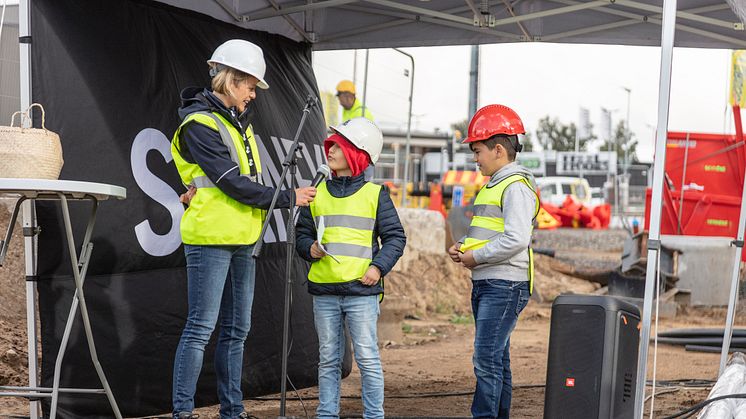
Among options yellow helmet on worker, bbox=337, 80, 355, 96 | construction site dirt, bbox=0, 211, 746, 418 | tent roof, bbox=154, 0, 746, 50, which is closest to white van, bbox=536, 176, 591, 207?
construction site dirt, bbox=0, 211, 746, 418

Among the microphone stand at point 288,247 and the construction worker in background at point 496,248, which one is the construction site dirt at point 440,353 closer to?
the construction worker in background at point 496,248

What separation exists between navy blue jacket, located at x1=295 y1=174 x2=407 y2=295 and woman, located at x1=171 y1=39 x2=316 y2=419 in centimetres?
27

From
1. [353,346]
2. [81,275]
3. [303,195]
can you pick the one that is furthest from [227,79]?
[353,346]

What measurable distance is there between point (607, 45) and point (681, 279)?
763cm

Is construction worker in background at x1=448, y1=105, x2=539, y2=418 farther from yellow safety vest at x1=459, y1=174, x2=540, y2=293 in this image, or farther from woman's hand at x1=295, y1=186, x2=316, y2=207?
woman's hand at x1=295, y1=186, x2=316, y2=207

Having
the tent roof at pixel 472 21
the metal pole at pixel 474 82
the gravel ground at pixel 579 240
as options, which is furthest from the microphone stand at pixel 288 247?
the gravel ground at pixel 579 240

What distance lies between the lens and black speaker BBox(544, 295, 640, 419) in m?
4.91

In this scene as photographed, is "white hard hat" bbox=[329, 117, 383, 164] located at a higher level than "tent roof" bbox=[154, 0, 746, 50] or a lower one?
lower

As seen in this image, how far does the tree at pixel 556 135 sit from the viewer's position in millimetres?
90375

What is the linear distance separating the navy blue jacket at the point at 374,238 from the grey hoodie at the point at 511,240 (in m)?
0.46

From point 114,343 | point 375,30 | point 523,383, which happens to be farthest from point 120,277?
point 523,383

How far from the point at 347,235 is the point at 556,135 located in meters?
88.7

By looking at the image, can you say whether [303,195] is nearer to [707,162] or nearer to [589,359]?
[589,359]

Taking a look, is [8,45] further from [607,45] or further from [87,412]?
[607,45]
